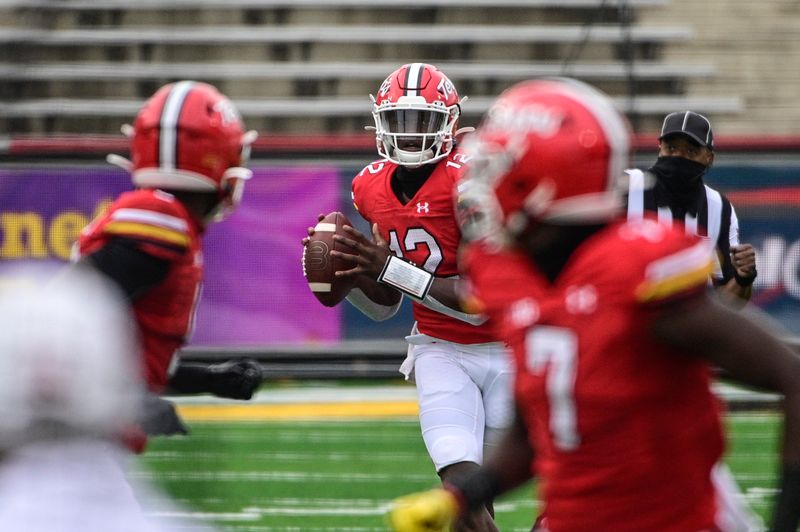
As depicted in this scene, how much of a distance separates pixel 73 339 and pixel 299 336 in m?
8.37

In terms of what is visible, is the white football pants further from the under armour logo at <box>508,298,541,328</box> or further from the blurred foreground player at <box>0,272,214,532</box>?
the blurred foreground player at <box>0,272,214,532</box>

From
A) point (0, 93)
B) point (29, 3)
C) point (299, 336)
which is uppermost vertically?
point (29, 3)

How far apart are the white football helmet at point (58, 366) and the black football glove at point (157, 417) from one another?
871mm

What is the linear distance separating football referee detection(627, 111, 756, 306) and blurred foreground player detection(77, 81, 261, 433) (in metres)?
2.10

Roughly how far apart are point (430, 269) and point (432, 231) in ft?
0.45

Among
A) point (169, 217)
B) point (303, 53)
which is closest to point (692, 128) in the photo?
point (169, 217)

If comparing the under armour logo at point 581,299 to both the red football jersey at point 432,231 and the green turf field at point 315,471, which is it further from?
the green turf field at point 315,471

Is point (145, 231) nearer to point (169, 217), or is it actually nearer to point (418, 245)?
point (169, 217)

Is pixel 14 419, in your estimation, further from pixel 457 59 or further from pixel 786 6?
pixel 786 6

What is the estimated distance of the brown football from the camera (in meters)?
4.87

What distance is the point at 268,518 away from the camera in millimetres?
6438

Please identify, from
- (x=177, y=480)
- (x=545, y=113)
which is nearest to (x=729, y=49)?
(x=177, y=480)

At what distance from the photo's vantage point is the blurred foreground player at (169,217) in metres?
3.11

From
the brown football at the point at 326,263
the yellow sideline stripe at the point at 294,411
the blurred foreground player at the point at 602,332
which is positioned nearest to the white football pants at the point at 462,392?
the brown football at the point at 326,263
